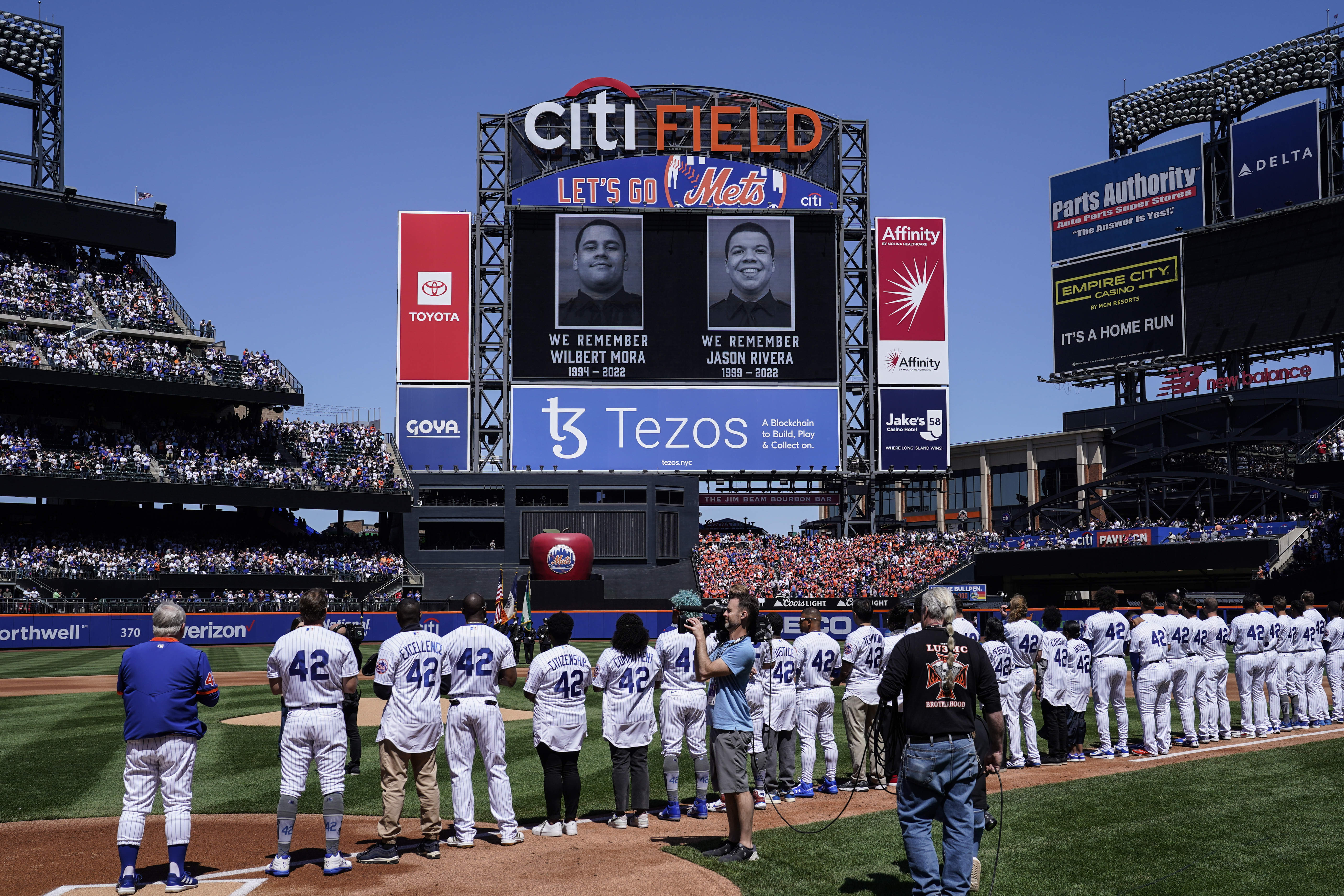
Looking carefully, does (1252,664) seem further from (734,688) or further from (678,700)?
(734,688)

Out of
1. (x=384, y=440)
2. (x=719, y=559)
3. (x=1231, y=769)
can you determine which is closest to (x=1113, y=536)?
(x=719, y=559)

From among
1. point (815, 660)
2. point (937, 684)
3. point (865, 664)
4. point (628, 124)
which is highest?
point (628, 124)

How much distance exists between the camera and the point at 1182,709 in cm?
1566

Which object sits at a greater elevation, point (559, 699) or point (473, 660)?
point (473, 660)

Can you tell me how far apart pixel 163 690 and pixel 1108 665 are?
A: 11404 mm

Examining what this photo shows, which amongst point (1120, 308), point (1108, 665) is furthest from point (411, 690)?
point (1120, 308)

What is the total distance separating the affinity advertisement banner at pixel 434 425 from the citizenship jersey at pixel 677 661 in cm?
4677

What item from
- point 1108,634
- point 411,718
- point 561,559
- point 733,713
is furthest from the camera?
point 561,559

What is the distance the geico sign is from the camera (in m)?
58.9

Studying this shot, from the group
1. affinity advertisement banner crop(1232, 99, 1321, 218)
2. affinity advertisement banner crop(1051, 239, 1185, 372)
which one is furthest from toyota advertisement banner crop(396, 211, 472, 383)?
affinity advertisement banner crop(1232, 99, 1321, 218)

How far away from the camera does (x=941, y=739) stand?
7.43 m

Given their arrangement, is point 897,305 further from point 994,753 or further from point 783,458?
point 994,753

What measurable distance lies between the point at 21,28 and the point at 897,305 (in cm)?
4449

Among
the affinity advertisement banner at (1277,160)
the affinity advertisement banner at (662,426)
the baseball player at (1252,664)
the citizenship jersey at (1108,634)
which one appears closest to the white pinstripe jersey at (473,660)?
the citizenship jersey at (1108,634)
